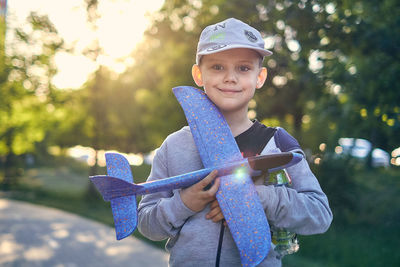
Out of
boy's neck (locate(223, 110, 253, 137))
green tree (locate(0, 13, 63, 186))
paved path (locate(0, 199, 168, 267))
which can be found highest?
green tree (locate(0, 13, 63, 186))

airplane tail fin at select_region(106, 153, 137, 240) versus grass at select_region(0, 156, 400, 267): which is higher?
airplane tail fin at select_region(106, 153, 137, 240)

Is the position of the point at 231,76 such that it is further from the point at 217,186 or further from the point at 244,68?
the point at 217,186

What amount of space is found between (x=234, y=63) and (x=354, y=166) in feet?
20.3

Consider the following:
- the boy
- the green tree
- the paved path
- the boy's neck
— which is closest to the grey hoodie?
the boy

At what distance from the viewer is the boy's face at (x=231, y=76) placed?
1.49 meters

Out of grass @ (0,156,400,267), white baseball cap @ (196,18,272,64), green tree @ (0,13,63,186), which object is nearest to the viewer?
white baseball cap @ (196,18,272,64)

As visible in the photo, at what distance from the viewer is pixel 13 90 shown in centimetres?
1719

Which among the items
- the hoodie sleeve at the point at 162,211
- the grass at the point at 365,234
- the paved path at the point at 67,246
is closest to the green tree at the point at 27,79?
the paved path at the point at 67,246

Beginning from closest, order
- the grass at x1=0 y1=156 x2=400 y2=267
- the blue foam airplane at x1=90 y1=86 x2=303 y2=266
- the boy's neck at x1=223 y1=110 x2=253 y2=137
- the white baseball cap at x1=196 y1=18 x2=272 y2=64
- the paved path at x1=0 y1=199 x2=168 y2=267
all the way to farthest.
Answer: the blue foam airplane at x1=90 y1=86 x2=303 y2=266, the white baseball cap at x1=196 y1=18 x2=272 y2=64, the boy's neck at x1=223 y1=110 x2=253 y2=137, the grass at x1=0 y1=156 x2=400 y2=267, the paved path at x1=0 y1=199 x2=168 y2=267

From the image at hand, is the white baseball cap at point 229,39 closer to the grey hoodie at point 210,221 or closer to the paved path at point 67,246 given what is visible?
the grey hoodie at point 210,221

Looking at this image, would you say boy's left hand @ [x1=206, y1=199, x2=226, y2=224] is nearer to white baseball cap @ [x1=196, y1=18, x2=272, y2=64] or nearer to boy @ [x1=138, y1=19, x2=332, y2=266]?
boy @ [x1=138, y1=19, x2=332, y2=266]

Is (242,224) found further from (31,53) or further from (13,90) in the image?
(13,90)

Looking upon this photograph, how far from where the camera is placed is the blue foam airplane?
1.34m

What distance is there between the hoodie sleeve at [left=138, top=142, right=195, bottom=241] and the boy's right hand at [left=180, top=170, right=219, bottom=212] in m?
0.03
